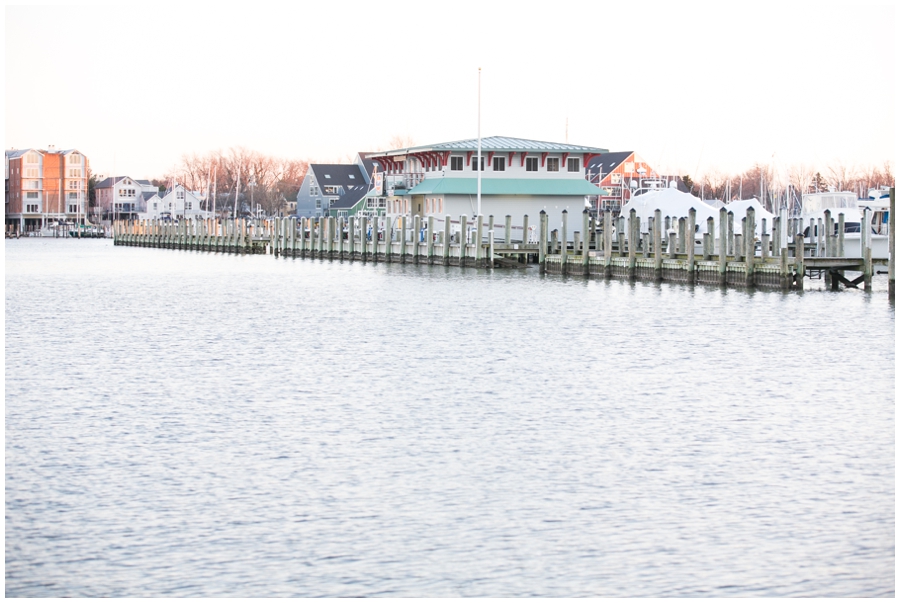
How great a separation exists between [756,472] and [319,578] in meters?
5.87

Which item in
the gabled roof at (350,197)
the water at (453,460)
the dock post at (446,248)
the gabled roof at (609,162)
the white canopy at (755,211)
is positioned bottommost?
the water at (453,460)

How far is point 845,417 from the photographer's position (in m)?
18.0

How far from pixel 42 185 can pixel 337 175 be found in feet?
232

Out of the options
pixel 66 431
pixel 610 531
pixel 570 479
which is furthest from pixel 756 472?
pixel 66 431

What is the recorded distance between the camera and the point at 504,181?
7169 centimetres

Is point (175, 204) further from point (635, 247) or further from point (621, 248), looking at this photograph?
point (635, 247)

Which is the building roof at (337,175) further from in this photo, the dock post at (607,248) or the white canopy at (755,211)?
the dock post at (607,248)

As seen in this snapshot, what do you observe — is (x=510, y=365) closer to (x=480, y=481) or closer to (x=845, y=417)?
(x=845, y=417)

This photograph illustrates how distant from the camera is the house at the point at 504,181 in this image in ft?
233

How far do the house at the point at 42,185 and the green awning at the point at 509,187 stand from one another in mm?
126596

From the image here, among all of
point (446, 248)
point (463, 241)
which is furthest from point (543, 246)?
point (446, 248)

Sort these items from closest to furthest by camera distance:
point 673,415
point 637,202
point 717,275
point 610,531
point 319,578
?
point 319,578 < point 610,531 < point 673,415 < point 717,275 < point 637,202

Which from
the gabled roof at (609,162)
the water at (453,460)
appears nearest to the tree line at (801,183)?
the gabled roof at (609,162)

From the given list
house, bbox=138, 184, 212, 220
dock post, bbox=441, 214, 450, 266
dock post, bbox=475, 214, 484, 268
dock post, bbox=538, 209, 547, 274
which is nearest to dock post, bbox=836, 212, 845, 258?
dock post, bbox=538, 209, 547, 274
